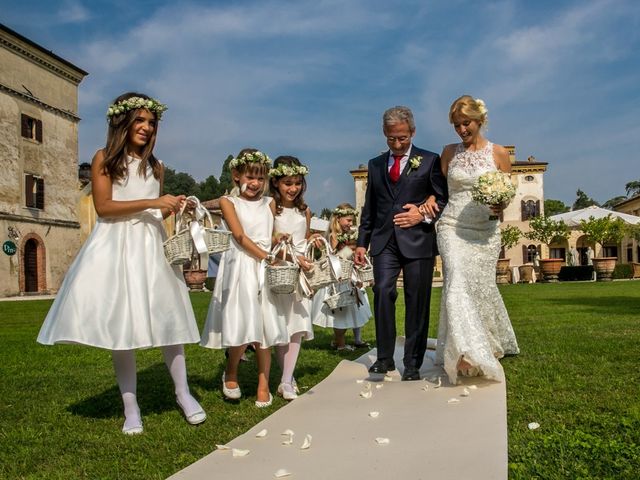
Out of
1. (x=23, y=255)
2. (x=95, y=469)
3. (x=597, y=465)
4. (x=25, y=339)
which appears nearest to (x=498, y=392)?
(x=597, y=465)

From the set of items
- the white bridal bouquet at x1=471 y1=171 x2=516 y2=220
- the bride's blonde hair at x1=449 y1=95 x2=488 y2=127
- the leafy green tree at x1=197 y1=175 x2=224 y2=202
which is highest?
the leafy green tree at x1=197 y1=175 x2=224 y2=202

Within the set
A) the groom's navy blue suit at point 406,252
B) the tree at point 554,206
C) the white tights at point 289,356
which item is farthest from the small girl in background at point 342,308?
the tree at point 554,206

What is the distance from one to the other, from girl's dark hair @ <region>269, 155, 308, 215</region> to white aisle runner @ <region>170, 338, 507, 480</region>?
5.65 ft

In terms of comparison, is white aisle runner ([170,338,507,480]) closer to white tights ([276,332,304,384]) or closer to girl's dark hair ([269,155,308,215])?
white tights ([276,332,304,384])

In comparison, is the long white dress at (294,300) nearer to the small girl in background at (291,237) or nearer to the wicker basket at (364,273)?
the small girl in background at (291,237)

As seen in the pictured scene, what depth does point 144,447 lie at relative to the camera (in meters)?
3.86

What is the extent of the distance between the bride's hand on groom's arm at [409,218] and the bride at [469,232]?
34 centimetres

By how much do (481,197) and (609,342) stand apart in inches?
119

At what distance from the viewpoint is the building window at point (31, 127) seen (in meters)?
34.4

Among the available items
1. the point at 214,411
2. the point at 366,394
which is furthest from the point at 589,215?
the point at 214,411

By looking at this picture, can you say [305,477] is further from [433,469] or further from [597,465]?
[597,465]

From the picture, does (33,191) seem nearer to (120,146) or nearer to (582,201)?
(120,146)

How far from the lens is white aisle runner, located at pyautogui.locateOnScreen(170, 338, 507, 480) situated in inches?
126

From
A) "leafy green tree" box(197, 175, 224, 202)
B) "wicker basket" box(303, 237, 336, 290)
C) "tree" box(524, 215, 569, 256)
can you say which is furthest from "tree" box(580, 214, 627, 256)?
"leafy green tree" box(197, 175, 224, 202)
